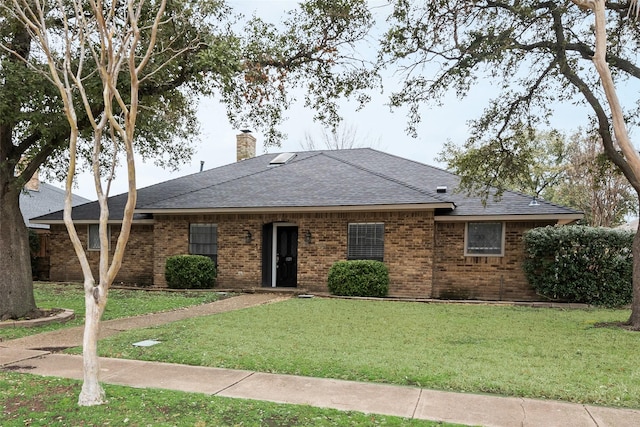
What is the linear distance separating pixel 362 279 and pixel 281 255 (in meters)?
3.50

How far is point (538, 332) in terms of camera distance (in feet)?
25.9

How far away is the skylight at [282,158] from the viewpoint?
61.8ft

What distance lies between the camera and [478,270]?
42.5 ft

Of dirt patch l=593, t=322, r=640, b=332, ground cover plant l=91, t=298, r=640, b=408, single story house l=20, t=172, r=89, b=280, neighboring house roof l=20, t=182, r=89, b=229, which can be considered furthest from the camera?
neighboring house roof l=20, t=182, r=89, b=229


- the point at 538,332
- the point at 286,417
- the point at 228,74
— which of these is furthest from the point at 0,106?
the point at 538,332

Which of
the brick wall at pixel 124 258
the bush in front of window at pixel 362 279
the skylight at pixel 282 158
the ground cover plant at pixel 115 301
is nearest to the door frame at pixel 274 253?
the ground cover plant at pixel 115 301

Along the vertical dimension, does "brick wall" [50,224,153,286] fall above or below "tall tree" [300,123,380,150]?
below

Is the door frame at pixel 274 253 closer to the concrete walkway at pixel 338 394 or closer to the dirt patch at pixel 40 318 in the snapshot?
the dirt patch at pixel 40 318

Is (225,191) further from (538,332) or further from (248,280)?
(538,332)

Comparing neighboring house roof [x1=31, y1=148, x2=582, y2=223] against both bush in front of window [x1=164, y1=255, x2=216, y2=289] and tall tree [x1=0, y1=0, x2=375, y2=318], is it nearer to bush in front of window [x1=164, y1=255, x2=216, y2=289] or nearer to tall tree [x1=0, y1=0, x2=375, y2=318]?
bush in front of window [x1=164, y1=255, x2=216, y2=289]

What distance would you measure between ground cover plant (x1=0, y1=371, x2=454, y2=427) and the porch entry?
408 inches

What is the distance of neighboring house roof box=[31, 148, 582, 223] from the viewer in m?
12.8

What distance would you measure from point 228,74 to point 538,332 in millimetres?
7059

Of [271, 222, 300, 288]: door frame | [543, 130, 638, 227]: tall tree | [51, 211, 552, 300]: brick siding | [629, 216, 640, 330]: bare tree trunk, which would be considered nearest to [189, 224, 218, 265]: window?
[51, 211, 552, 300]: brick siding
